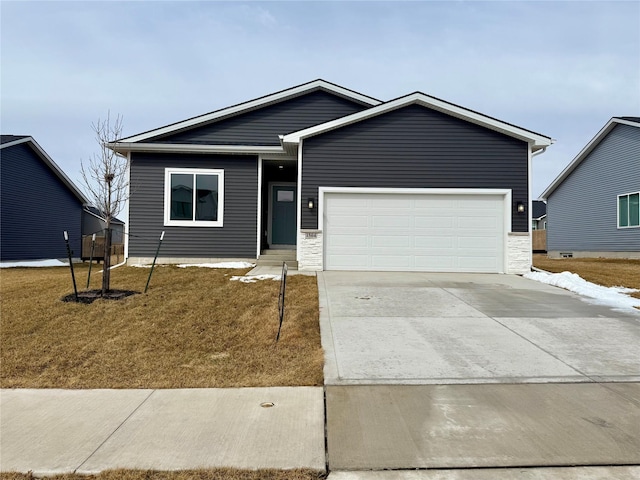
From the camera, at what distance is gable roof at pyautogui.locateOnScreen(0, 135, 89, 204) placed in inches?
754

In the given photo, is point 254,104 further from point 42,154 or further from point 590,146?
point 590,146

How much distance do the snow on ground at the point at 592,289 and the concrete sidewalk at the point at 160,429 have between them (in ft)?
22.7

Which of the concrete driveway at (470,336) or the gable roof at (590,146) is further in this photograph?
the gable roof at (590,146)

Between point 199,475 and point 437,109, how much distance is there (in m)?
11.4

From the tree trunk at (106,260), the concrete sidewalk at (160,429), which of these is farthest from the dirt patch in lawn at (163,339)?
the tree trunk at (106,260)

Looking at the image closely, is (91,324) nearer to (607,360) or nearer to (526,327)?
(526,327)

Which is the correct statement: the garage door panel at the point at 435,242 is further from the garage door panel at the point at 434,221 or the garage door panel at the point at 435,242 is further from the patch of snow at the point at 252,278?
the patch of snow at the point at 252,278

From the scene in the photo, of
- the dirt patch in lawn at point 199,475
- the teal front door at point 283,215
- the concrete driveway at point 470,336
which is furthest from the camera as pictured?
the teal front door at point 283,215

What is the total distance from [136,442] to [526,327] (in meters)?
5.60

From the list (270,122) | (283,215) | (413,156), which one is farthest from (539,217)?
(270,122)

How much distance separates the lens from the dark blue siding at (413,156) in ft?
39.4

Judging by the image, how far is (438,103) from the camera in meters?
11.9

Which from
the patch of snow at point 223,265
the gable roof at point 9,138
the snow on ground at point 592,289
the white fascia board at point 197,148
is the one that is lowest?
the snow on ground at point 592,289

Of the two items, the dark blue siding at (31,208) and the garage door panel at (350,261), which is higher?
the dark blue siding at (31,208)
